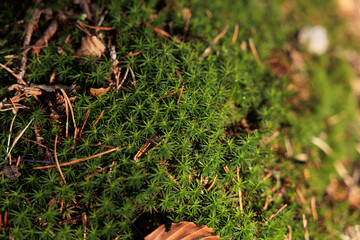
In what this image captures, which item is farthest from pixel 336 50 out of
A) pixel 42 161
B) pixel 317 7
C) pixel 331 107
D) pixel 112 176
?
pixel 42 161

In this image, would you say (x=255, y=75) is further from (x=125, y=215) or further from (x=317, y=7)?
(x=317, y=7)

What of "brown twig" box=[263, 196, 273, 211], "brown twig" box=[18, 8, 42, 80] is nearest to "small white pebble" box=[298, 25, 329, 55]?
"brown twig" box=[263, 196, 273, 211]

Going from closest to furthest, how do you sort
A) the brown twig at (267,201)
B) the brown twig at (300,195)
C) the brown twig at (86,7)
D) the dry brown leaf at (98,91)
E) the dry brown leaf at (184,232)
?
the dry brown leaf at (184,232) < the dry brown leaf at (98,91) < the brown twig at (267,201) < the brown twig at (86,7) < the brown twig at (300,195)

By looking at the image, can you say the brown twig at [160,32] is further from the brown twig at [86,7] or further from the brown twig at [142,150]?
the brown twig at [142,150]

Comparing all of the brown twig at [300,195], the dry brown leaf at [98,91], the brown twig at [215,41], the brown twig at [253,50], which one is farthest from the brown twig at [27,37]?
the brown twig at [300,195]

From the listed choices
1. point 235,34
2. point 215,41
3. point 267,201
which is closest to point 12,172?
point 267,201

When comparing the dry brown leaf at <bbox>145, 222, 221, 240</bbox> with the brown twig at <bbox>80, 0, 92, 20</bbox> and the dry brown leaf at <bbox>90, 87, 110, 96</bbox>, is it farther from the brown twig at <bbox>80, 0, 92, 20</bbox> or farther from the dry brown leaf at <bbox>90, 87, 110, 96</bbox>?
the brown twig at <bbox>80, 0, 92, 20</bbox>

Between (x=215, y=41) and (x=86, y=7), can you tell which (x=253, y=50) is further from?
(x=86, y=7)
